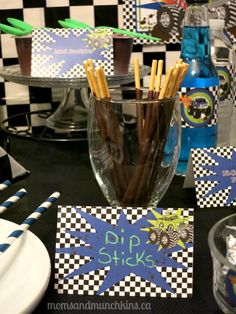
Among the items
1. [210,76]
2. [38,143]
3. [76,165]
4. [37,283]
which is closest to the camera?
[37,283]

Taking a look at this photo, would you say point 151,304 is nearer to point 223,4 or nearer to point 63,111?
point 63,111

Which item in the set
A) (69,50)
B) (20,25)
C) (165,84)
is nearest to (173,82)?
(165,84)

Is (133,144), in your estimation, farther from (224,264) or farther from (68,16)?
(68,16)

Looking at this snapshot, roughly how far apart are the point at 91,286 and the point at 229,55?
27.2 inches

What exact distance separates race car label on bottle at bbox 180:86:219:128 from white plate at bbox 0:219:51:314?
394 millimetres

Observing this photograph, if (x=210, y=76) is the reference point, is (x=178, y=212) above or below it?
below

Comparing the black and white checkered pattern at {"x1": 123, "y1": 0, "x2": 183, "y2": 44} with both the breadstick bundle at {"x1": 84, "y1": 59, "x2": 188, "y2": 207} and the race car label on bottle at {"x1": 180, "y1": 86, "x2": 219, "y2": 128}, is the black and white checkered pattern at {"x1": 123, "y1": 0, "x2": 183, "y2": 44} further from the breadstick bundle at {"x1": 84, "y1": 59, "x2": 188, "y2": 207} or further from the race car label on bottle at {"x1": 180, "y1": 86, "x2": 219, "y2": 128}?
the breadstick bundle at {"x1": 84, "y1": 59, "x2": 188, "y2": 207}

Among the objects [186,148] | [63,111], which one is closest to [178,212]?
[186,148]

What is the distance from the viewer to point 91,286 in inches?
21.5

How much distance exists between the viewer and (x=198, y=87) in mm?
849

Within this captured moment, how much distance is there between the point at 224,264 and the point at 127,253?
13cm

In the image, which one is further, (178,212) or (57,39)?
(57,39)

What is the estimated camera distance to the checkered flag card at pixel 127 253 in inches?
21.4

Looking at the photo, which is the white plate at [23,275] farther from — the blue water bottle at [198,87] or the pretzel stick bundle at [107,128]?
the blue water bottle at [198,87]
